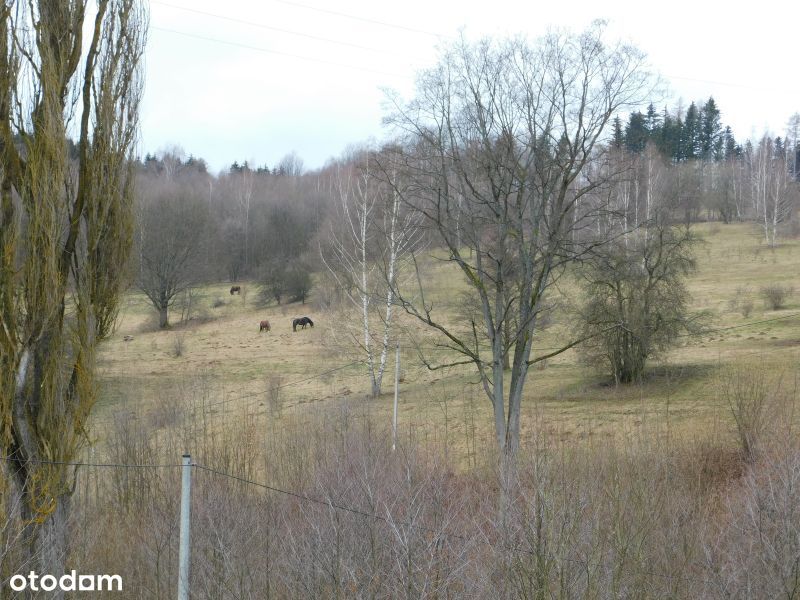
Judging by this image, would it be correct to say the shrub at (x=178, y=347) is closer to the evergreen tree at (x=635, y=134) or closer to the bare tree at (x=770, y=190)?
the evergreen tree at (x=635, y=134)

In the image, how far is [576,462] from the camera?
15.8m

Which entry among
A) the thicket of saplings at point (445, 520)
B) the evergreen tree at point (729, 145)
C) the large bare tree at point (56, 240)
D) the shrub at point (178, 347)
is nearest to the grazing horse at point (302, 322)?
the shrub at point (178, 347)

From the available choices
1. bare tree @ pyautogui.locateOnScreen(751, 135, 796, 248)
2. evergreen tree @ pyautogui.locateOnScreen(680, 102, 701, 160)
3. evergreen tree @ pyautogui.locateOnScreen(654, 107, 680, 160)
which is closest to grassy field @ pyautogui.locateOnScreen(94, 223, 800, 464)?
bare tree @ pyautogui.locateOnScreen(751, 135, 796, 248)

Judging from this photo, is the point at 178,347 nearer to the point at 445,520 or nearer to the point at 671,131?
the point at 445,520

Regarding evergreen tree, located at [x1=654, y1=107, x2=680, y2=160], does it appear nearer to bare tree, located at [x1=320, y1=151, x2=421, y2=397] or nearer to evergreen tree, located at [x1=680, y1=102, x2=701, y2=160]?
evergreen tree, located at [x1=680, y1=102, x2=701, y2=160]

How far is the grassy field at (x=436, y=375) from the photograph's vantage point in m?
22.3

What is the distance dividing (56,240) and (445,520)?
537 cm

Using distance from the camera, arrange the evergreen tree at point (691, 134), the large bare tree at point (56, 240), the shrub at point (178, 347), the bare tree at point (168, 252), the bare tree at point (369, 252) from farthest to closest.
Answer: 1. the evergreen tree at point (691, 134)
2. the bare tree at point (168, 252)
3. the shrub at point (178, 347)
4. the bare tree at point (369, 252)
5. the large bare tree at point (56, 240)

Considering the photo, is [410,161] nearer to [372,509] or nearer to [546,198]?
[546,198]

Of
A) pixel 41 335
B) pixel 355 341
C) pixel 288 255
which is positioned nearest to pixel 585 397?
pixel 355 341

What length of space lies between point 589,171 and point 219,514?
9394 millimetres

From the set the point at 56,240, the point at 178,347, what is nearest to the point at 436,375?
the point at 178,347

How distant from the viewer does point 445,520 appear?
10062 mm

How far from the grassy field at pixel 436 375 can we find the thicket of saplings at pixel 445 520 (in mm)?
1244
